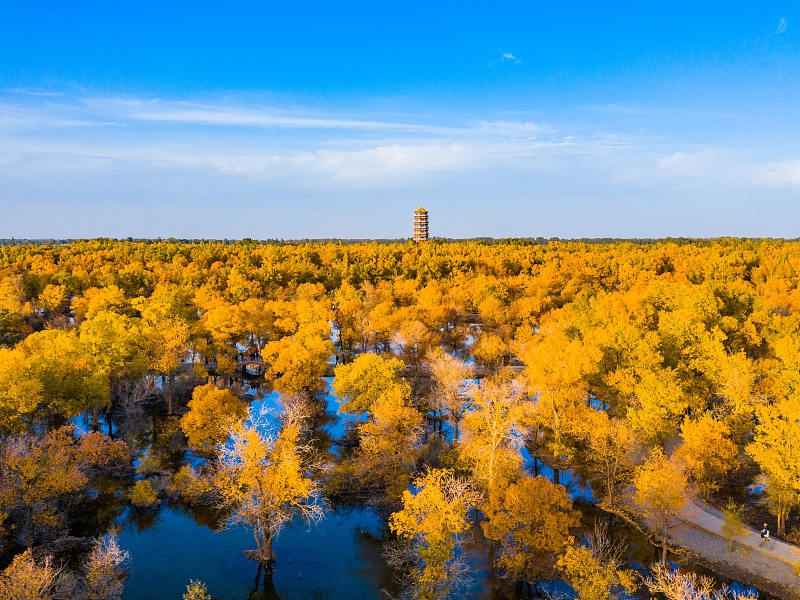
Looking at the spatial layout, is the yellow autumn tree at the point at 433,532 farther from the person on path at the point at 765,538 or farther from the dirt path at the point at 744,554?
the person on path at the point at 765,538

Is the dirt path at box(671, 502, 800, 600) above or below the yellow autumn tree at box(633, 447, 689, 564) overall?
below

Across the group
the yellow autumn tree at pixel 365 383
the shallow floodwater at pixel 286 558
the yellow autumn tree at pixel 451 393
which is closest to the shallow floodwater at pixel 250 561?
the shallow floodwater at pixel 286 558

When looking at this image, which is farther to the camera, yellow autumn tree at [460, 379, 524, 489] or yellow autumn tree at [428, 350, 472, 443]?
yellow autumn tree at [428, 350, 472, 443]

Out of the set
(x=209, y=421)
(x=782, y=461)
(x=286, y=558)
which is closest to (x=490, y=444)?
(x=286, y=558)

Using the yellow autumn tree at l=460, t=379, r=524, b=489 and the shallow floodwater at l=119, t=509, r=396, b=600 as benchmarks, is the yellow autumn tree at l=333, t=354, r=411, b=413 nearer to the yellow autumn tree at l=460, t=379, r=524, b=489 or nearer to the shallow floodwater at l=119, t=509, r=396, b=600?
the yellow autumn tree at l=460, t=379, r=524, b=489

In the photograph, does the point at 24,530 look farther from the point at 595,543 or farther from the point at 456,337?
the point at 456,337

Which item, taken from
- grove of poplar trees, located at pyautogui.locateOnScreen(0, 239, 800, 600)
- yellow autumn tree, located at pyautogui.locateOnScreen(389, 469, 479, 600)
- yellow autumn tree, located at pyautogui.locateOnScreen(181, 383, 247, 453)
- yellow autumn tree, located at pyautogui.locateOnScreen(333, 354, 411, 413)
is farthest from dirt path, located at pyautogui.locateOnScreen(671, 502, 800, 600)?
yellow autumn tree, located at pyautogui.locateOnScreen(181, 383, 247, 453)

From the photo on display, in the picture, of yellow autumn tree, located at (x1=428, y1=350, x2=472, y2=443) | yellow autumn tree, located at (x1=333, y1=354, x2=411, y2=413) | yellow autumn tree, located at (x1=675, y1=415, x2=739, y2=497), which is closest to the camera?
yellow autumn tree, located at (x1=675, y1=415, x2=739, y2=497)

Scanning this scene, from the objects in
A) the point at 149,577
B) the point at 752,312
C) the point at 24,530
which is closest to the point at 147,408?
the point at 24,530
